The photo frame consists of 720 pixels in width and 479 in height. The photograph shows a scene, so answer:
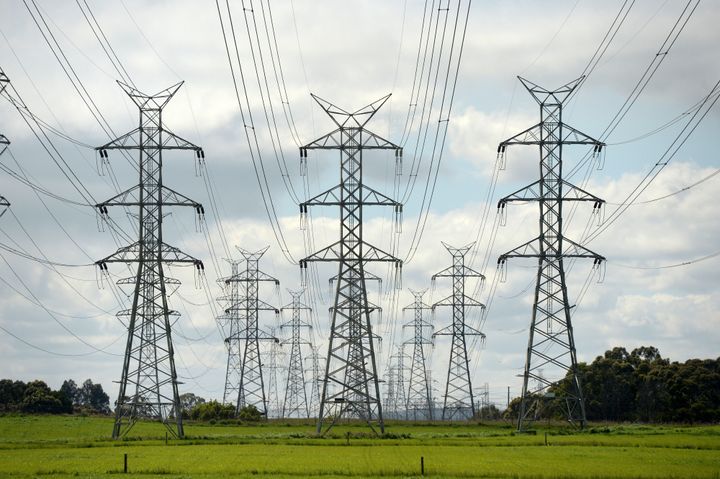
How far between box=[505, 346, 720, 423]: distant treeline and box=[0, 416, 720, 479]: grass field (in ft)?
178

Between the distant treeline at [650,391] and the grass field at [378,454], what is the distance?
5434 centimetres

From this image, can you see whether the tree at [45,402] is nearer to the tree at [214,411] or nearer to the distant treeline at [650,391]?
the tree at [214,411]

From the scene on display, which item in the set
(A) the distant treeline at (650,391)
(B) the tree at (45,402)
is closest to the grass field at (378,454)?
(A) the distant treeline at (650,391)

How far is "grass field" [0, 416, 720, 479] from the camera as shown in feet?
183

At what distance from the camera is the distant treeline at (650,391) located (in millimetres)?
147500

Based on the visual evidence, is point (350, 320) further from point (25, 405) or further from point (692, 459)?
point (25, 405)

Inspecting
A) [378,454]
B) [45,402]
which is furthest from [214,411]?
[378,454]

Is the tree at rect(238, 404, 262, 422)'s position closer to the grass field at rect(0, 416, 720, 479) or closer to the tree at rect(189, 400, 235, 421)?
the tree at rect(189, 400, 235, 421)

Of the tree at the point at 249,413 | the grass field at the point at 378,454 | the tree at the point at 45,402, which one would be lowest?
the grass field at the point at 378,454

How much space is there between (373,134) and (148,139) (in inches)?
736

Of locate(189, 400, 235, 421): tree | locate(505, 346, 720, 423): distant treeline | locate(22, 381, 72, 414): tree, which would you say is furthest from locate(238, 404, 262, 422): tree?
locate(22, 381, 72, 414): tree

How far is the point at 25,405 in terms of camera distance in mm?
185125

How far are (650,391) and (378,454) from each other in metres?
Answer: 96.8

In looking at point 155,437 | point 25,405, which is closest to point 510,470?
point 155,437
